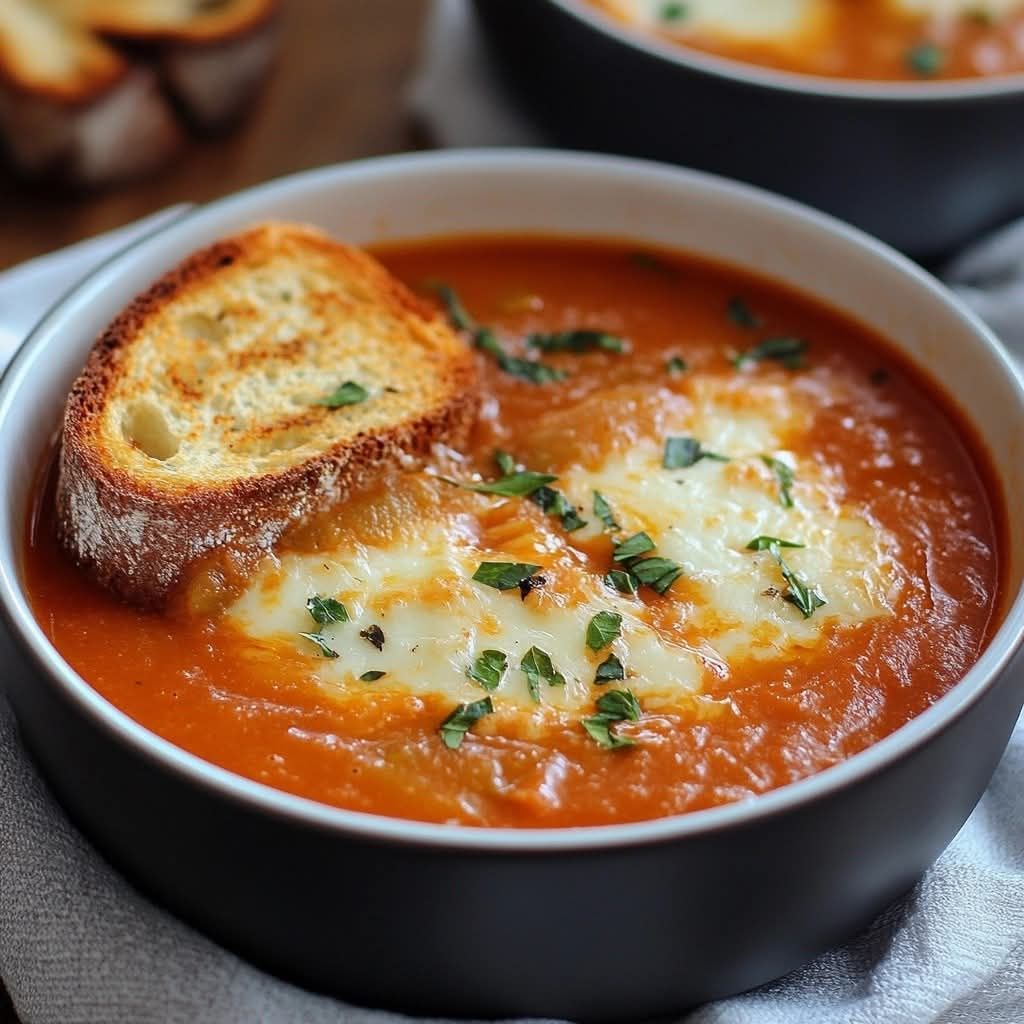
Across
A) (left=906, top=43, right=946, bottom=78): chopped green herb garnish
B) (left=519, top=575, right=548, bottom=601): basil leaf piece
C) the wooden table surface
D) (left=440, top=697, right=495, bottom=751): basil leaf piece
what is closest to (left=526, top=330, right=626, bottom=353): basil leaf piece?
(left=519, top=575, right=548, bottom=601): basil leaf piece

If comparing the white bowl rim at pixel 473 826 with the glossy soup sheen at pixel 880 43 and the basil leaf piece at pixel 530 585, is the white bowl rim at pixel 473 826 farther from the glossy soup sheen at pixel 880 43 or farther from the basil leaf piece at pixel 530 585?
the glossy soup sheen at pixel 880 43

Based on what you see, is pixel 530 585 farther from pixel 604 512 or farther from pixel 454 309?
pixel 454 309

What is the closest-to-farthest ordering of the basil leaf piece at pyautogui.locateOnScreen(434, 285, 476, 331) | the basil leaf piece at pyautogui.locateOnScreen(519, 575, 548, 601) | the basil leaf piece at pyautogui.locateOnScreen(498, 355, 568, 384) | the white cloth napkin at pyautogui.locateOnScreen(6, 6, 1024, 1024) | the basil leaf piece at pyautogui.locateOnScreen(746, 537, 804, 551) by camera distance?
the white cloth napkin at pyautogui.locateOnScreen(6, 6, 1024, 1024)
the basil leaf piece at pyautogui.locateOnScreen(519, 575, 548, 601)
the basil leaf piece at pyautogui.locateOnScreen(746, 537, 804, 551)
the basil leaf piece at pyautogui.locateOnScreen(498, 355, 568, 384)
the basil leaf piece at pyautogui.locateOnScreen(434, 285, 476, 331)

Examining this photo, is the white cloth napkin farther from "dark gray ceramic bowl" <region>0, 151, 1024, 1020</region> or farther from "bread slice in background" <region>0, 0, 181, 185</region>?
"bread slice in background" <region>0, 0, 181, 185</region>

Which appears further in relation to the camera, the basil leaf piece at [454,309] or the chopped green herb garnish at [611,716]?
the basil leaf piece at [454,309]

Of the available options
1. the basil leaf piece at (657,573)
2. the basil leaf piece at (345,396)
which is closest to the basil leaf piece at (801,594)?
the basil leaf piece at (657,573)

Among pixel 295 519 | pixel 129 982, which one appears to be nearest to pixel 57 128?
pixel 295 519
